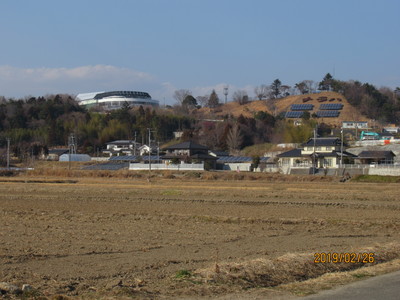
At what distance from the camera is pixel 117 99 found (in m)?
136

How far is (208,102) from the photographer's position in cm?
13562

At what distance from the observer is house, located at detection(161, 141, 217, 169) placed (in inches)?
2790

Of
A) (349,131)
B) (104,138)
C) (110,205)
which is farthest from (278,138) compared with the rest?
(110,205)

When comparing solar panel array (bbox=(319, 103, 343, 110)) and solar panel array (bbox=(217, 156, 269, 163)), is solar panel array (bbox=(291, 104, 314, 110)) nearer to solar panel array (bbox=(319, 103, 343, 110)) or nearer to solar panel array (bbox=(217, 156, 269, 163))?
solar panel array (bbox=(319, 103, 343, 110))

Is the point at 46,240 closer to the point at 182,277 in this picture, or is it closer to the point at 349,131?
the point at 182,277

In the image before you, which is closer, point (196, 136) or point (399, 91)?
point (196, 136)

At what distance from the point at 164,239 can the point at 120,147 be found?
75515 millimetres

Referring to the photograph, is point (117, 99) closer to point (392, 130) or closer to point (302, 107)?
point (302, 107)

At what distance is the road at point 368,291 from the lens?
793 cm

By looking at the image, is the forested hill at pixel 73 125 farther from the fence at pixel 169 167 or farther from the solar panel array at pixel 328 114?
the solar panel array at pixel 328 114

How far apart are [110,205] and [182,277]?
16641mm

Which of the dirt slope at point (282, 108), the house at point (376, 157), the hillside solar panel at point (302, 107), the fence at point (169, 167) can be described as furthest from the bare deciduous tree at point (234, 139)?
the hillside solar panel at point (302, 107)

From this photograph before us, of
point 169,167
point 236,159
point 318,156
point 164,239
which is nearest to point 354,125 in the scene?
point 318,156

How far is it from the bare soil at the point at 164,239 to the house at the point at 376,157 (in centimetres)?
3851
